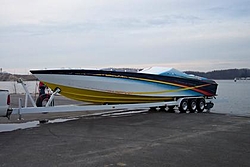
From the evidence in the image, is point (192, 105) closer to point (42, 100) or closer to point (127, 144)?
point (42, 100)

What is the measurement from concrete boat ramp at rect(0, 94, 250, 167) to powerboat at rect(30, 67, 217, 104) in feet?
5.88

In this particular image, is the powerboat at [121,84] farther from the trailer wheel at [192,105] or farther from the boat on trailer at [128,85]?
the trailer wheel at [192,105]

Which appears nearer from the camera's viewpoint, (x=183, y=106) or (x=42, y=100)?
(x=42, y=100)

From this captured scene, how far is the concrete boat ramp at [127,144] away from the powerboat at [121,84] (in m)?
1.79

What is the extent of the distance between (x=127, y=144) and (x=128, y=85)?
19.9 ft

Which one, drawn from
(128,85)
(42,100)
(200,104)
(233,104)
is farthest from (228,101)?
(42,100)

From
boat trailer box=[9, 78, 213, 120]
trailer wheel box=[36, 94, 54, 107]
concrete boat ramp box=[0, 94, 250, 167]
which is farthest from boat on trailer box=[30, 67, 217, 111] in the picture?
concrete boat ramp box=[0, 94, 250, 167]

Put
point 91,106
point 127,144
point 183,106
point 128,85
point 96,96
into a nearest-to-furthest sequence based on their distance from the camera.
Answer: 1. point 127,144
2. point 91,106
3. point 96,96
4. point 128,85
5. point 183,106

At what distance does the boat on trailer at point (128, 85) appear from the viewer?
40.4 feet

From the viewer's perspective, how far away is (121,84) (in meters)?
13.4

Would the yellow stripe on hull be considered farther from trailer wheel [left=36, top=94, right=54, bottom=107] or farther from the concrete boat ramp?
the concrete boat ramp

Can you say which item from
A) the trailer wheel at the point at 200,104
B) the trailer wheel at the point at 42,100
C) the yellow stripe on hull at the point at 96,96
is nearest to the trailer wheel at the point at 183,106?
the trailer wheel at the point at 200,104

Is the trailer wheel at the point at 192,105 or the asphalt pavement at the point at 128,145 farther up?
the trailer wheel at the point at 192,105

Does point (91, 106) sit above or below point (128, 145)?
above
